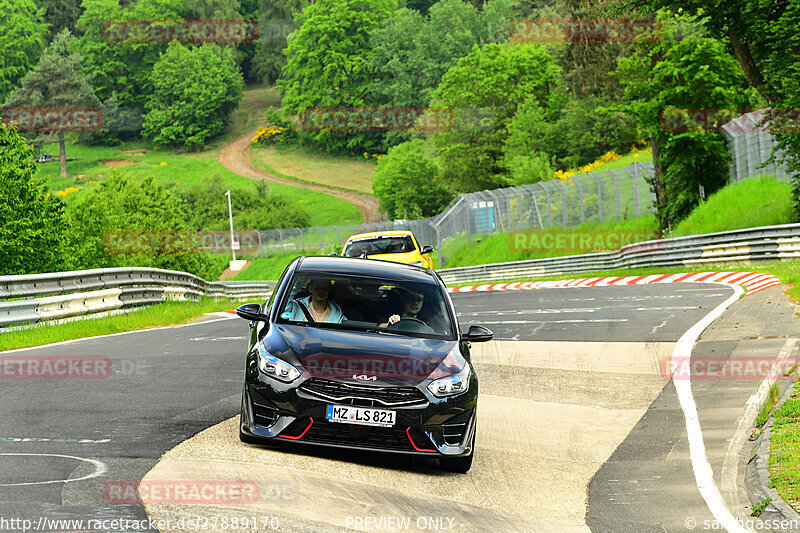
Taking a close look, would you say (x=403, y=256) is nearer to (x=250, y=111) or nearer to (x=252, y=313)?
(x=252, y=313)

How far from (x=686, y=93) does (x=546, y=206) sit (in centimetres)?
1107

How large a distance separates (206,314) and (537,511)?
1895 centimetres

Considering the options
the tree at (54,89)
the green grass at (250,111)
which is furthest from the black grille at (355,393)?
the green grass at (250,111)

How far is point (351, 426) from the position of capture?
Result: 7.23 m

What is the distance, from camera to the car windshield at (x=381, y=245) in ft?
75.9

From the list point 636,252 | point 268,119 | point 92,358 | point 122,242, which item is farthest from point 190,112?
point 92,358

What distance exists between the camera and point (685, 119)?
34.7 meters

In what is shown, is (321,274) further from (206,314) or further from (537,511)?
(206,314)

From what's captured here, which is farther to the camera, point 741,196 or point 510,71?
point 510,71

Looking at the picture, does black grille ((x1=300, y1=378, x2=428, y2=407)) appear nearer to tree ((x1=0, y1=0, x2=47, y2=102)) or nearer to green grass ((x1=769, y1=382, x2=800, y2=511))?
green grass ((x1=769, y1=382, x2=800, y2=511))

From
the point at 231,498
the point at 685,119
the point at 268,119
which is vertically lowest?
the point at 268,119

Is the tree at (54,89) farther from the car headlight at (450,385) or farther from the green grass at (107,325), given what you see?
the car headlight at (450,385)

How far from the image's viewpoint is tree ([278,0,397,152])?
136500 millimetres

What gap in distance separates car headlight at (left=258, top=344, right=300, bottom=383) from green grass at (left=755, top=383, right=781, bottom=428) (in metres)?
4.06
